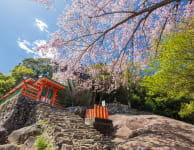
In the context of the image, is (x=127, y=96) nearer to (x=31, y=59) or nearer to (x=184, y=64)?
(x=184, y=64)

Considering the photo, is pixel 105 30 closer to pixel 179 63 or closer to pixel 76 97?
pixel 179 63

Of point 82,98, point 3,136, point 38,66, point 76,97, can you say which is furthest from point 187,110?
point 38,66

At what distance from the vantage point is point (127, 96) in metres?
15.9

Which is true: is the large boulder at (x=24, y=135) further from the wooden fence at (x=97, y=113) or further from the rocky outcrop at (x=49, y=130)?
the wooden fence at (x=97, y=113)

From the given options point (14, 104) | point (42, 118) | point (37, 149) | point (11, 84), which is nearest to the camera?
point (37, 149)

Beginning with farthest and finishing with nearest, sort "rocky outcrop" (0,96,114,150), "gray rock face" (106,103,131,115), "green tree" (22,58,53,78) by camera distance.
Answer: "green tree" (22,58,53,78)
"gray rock face" (106,103,131,115)
"rocky outcrop" (0,96,114,150)

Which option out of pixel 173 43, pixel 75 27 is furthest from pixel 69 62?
pixel 173 43

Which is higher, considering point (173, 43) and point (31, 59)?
point (31, 59)

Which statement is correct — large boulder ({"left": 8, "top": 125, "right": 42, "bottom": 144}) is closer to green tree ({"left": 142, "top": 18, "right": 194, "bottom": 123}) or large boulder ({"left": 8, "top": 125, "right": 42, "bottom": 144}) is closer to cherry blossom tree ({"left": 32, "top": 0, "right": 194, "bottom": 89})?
cherry blossom tree ({"left": 32, "top": 0, "right": 194, "bottom": 89})

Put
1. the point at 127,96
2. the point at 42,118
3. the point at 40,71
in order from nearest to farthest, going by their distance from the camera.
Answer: the point at 42,118
the point at 127,96
the point at 40,71

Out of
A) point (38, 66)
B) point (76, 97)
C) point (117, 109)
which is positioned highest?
point (38, 66)

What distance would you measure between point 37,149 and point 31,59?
116 ft

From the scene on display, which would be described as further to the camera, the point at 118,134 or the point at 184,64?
the point at 118,134

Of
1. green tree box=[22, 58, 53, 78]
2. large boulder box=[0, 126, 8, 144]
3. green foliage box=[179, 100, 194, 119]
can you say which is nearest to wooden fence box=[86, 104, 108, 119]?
large boulder box=[0, 126, 8, 144]
